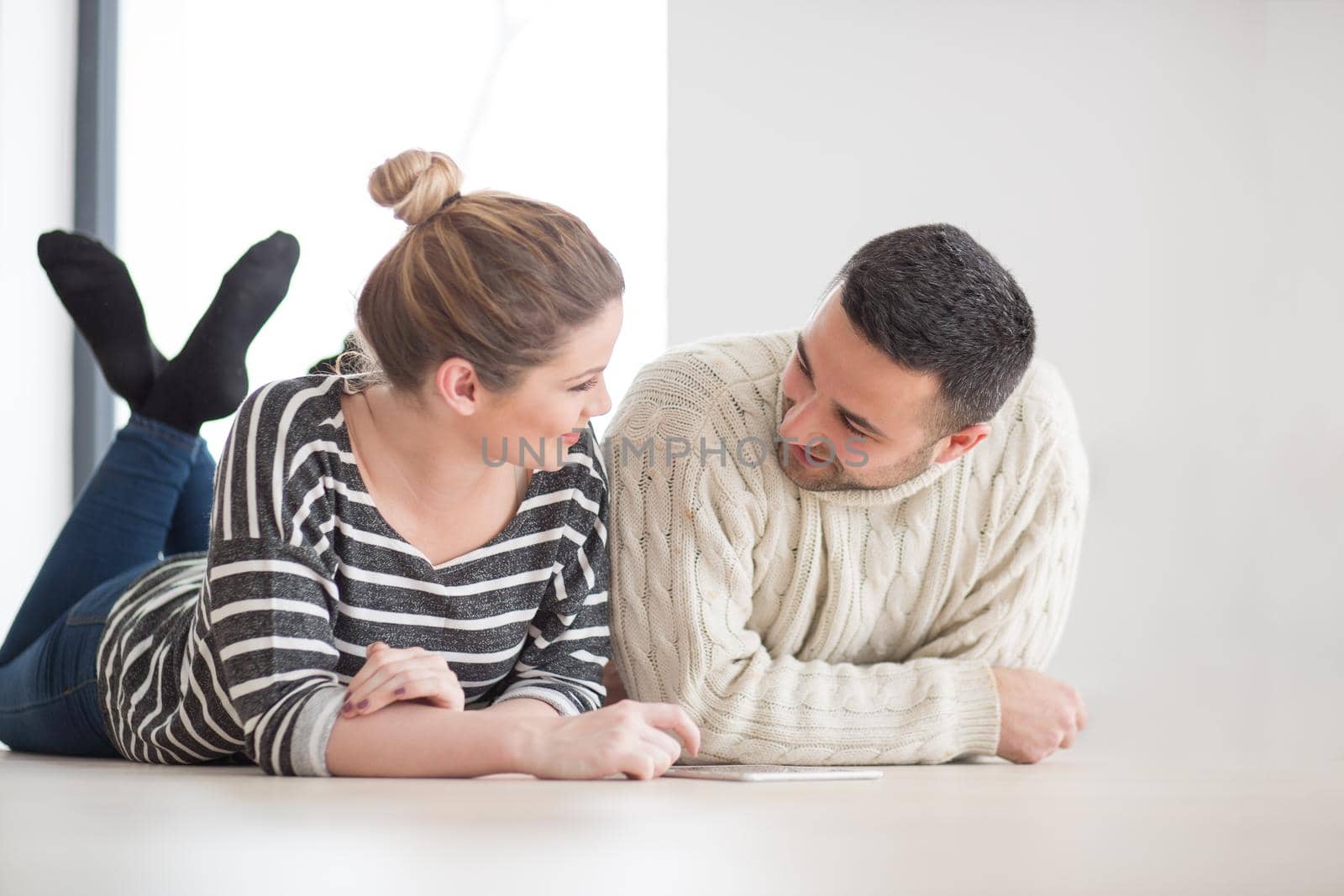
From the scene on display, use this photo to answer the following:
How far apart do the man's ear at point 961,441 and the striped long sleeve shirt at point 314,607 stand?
0.39 meters

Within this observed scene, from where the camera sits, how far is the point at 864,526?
1.43m

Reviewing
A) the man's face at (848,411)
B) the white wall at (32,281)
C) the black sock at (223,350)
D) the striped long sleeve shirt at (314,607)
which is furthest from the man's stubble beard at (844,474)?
the white wall at (32,281)

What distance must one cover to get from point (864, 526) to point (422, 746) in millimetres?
604

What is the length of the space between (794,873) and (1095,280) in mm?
2379

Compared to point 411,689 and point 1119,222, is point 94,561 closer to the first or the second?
point 411,689

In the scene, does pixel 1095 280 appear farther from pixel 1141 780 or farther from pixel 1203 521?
pixel 1141 780

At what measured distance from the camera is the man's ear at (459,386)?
1.15m

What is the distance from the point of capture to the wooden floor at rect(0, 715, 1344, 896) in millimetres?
683

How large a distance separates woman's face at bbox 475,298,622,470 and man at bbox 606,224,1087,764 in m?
0.17

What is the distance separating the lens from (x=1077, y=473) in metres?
1.47

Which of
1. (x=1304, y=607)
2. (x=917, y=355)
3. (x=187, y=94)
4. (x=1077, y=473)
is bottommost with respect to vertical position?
(x=1304, y=607)

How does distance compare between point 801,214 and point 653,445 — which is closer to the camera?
point 653,445

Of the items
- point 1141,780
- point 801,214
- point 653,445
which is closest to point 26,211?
point 801,214

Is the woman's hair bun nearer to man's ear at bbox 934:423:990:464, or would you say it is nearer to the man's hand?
man's ear at bbox 934:423:990:464
